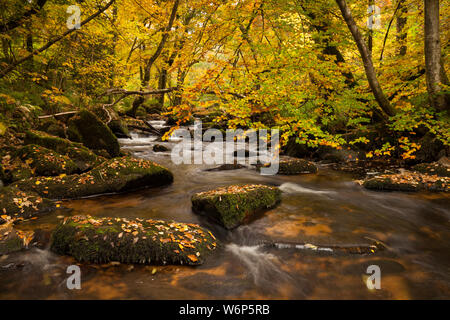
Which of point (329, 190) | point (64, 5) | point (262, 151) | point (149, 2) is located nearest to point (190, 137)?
point (262, 151)

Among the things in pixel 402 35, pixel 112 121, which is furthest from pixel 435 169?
pixel 112 121

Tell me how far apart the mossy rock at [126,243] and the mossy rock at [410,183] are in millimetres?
5437

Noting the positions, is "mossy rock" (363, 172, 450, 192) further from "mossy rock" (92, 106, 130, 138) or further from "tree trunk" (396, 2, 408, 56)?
"mossy rock" (92, 106, 130, 138)

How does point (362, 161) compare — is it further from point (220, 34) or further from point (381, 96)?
point (220, 34)

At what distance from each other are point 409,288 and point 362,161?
7842 millimetres

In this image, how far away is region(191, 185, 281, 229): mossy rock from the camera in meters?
4.62

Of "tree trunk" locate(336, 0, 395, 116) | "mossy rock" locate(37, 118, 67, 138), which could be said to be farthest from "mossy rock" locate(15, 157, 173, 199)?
"tree trunk" locate(336, 0, 395, 116)

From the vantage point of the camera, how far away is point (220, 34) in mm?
6293

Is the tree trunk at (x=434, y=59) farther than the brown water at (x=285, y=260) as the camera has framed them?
Yes

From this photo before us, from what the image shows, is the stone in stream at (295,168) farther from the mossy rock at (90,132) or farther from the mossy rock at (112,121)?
the mossy rock at (112,121)

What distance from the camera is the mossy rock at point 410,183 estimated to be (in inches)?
255

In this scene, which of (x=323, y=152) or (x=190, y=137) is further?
(x=190, y=137)

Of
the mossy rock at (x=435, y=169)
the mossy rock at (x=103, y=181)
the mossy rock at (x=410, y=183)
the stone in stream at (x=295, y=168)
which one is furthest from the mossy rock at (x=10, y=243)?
the mossy rock at (x=435, y=169)
